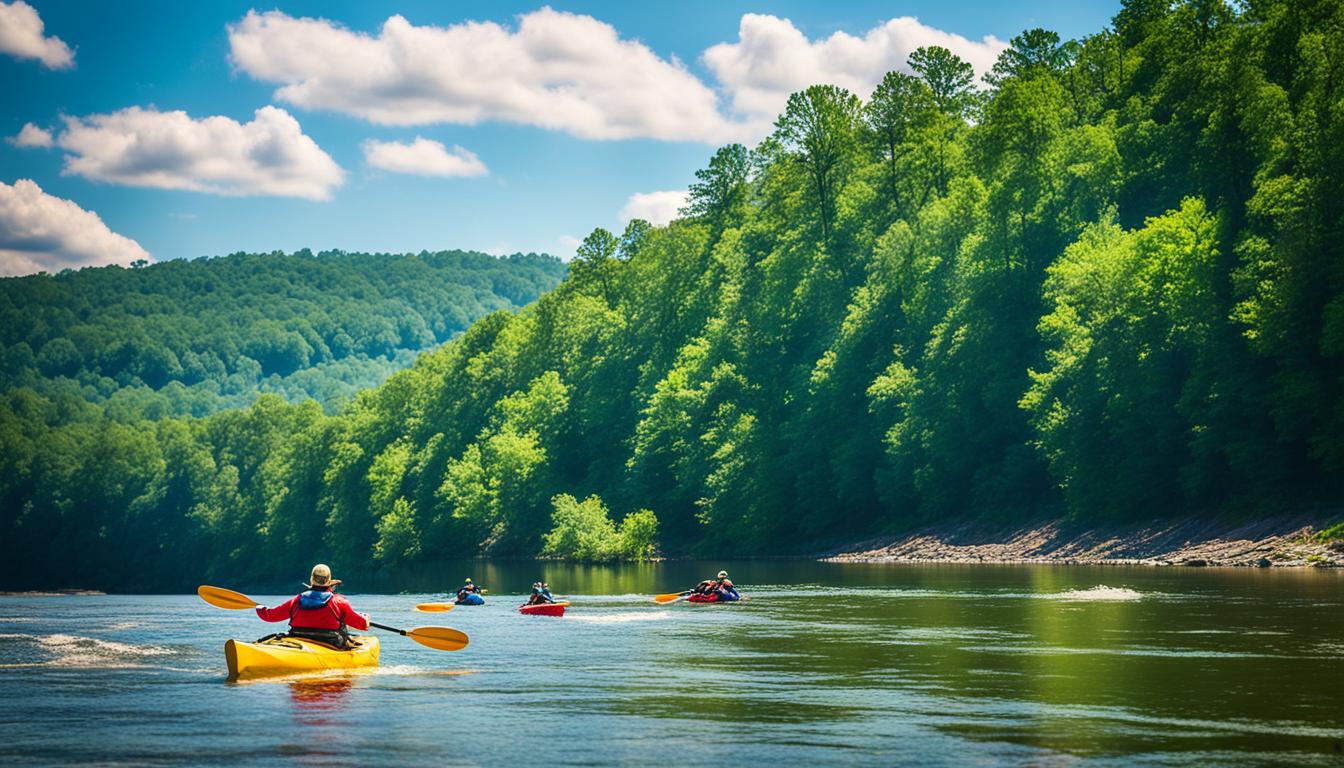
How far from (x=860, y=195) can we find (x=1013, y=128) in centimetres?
1828

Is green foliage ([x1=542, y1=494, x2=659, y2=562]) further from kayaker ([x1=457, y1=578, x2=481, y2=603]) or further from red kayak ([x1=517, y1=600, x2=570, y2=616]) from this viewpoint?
red kayak ([x1=517, y1=600, x2=570, y2=616])

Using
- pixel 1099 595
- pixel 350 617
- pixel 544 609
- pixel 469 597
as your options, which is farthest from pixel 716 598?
pixel 350 617

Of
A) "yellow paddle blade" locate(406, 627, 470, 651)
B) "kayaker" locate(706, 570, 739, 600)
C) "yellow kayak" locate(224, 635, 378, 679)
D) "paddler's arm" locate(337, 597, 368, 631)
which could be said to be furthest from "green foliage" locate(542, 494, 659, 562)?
"yellow kayak" locate(224, 635, 378, 679)

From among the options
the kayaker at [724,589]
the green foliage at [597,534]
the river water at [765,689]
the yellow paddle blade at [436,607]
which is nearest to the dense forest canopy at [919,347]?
the green foliage at [597,534]

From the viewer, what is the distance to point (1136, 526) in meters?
70.9

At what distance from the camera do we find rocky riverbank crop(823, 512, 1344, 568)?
6000 centimetres

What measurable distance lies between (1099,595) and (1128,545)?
21.1 meters

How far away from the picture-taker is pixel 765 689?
1161 inches

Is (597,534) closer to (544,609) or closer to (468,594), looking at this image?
(468,594)

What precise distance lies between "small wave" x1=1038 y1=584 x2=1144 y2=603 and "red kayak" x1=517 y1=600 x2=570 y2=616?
15950 millimetres

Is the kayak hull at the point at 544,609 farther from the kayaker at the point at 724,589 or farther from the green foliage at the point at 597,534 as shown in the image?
the green foliage at the point at 597,534

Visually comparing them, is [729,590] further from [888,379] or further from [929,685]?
[888,379]

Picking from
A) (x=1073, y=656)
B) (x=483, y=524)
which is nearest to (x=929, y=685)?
(x=1073, y=656)

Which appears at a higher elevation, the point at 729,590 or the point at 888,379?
the point at 888,379
